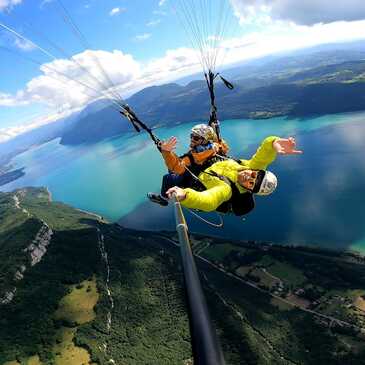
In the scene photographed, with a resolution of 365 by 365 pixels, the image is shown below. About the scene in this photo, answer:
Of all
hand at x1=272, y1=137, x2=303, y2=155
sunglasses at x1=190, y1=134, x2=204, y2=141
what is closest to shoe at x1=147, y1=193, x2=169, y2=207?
hand at x1=272, y1=137, x2=303, y2=155

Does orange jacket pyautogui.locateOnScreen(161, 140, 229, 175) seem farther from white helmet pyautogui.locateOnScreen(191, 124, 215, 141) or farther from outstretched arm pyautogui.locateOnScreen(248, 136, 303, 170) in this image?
outstretched arm pyautogui.locateOnScreen(248, 136, 303, 170)

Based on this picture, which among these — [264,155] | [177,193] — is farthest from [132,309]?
[177,193]

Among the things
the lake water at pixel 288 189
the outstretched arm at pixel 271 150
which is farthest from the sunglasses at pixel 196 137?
the lake water at pixel 288 189

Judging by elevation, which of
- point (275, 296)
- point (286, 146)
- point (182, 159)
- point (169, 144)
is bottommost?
point (275, 296)

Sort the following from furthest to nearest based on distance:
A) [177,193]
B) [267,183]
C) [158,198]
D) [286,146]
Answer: [267,183], [158,198], [286,146], [177,193]

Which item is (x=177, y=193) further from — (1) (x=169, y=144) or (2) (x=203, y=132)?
(2) (x=203, y=132)

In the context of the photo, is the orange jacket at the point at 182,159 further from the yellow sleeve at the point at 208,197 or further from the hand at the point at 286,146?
the hand at the point at 286,146

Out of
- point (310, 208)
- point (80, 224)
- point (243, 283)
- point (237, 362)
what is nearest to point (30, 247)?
point (80, 224)

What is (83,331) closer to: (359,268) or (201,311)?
(359,268)
